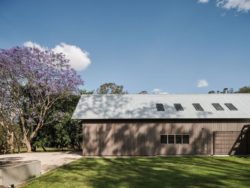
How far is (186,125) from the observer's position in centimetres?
2184

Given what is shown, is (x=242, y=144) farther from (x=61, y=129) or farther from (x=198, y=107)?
(x=61, y=129)

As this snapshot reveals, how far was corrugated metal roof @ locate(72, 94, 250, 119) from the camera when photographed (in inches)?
860

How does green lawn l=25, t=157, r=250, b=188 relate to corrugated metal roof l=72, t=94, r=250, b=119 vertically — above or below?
below

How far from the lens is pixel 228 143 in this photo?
21703 millimetres

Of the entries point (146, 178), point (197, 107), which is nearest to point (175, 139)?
point (197, 107)

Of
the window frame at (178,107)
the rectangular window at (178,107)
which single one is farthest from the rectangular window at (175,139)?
the rectangular window at (178,107)

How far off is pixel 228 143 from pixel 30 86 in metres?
17.5

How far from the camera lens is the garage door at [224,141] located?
2169cm

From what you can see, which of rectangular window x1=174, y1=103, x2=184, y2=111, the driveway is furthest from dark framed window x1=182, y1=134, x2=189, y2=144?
the driveway

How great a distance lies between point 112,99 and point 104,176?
13.5 m

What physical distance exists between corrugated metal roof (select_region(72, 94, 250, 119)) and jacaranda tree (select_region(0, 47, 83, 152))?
328 centimetres

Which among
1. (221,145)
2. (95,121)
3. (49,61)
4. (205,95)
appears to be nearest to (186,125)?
(221,145)

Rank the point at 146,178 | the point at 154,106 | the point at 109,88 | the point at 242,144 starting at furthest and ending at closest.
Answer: the point at 109,88 → the point at 154,106 → the point at 242,144 → the point at 146,178

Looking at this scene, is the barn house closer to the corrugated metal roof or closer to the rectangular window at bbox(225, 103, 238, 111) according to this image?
the corrugated metal roof
